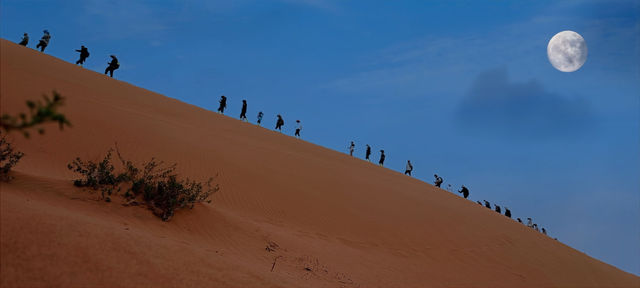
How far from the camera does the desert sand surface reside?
15.5 ft

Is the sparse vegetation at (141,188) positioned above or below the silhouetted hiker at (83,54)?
below

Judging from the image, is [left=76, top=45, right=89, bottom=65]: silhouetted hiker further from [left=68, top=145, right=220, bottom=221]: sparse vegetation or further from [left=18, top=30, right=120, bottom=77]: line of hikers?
[left=68, top=145, right=220, bottom=221]: sparse vegetation

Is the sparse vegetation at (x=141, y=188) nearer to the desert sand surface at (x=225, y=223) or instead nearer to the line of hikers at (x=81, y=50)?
the desert sand surface at (x=225, y=223)

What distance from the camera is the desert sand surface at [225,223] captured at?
15.5ft

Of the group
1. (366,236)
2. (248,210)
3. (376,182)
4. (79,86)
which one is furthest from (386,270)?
(79,86)

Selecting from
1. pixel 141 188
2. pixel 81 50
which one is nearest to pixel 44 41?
pixel 81 50

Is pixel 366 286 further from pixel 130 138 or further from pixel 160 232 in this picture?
pixel 130 138

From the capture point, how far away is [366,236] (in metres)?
11.4

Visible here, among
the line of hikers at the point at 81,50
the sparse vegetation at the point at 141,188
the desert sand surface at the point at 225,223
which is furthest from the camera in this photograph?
the line of hikers at the point at 81,50

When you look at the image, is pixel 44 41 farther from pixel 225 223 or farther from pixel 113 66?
pixel 225 223

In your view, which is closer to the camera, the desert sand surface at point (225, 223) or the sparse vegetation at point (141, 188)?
the desert sand surface at point (225, 223)

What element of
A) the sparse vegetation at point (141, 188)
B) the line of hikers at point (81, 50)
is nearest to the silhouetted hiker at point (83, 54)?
the line of hikers at point (81, 50)

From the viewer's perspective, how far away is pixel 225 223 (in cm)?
816

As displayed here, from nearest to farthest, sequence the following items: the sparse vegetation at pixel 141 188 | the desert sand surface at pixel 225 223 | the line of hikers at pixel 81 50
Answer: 1. the desert sand surface at pixel 225 223
2. the sparse vegetation at pixel 141 188
3. the line of hikers at pixel 81 50
